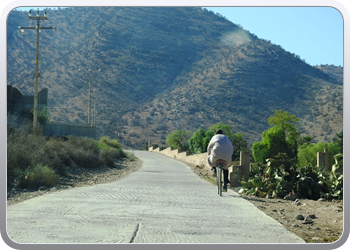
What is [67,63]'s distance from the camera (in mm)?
62750

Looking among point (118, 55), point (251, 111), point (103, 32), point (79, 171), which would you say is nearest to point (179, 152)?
point (251, 111)

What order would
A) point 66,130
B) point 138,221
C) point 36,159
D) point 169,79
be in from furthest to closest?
point 169,79
point 66,130
point 36,159
point 138,221

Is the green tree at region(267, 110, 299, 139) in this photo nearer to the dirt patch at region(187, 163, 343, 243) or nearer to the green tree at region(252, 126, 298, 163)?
the green tree at region(252, 126, 298, 163)

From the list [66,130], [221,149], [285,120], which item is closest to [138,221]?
[221,149]

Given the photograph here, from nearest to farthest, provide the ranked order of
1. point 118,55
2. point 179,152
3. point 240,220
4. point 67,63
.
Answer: point 240,220, point 179,152, point 67,63, point 118,55

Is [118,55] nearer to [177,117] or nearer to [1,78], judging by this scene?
[177,117]

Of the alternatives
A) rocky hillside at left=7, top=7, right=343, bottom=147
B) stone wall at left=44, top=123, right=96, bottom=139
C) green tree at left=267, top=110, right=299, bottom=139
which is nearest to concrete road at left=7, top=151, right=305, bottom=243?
stone wall at left=44, top=123, right=96, bottom=139

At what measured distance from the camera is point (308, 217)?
7.51 metres

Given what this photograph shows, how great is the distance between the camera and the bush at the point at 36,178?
10938mm

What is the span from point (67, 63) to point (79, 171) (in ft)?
158

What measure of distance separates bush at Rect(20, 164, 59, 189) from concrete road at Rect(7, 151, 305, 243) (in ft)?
9.41

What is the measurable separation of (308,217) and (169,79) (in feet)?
196

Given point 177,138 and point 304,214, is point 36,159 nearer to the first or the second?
point 304,214

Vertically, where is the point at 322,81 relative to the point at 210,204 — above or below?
above
